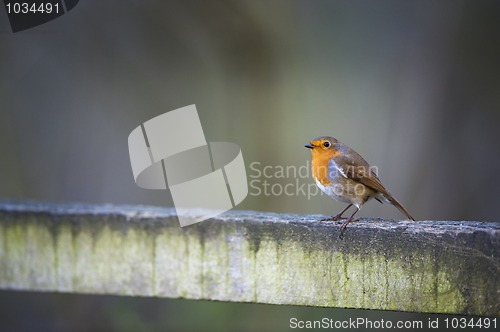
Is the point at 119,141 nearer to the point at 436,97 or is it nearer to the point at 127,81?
the point at 127,81

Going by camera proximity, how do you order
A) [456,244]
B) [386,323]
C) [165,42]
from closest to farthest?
[456,244] → [386,323] → [165,42]

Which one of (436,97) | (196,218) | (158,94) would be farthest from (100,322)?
(436,97)

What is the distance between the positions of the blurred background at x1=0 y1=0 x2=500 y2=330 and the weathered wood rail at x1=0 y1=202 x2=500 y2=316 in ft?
6.13

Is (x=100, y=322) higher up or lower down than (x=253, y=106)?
lower down

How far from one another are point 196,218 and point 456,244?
29.6 inches

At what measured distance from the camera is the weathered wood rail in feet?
5.28

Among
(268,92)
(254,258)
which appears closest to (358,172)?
(268,92)

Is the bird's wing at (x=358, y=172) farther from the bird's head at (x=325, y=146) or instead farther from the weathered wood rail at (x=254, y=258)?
the weathered wood rail at (x=254, y=258)

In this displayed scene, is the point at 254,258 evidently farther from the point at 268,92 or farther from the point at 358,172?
the point at 268,92

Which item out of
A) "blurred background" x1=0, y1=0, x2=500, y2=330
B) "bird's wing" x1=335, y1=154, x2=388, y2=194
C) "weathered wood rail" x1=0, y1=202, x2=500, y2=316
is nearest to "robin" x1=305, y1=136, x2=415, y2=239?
"bird's wing" x1=335, y1=154, x2=388, y2=194

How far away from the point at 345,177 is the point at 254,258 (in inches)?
60.9

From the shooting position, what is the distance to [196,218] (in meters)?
1.91

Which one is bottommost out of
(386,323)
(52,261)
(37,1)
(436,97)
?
(386,323)

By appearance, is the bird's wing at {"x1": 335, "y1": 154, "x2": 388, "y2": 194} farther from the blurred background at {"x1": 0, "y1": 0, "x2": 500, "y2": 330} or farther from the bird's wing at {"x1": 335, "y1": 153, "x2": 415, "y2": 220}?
the blurred background at {"x1": 0, "y1": 0, "x2": 500, "y2": 330}
